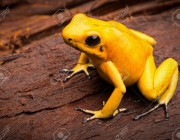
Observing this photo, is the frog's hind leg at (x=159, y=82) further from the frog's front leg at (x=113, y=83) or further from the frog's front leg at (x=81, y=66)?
the frog's front leg at (x=81, y=66)

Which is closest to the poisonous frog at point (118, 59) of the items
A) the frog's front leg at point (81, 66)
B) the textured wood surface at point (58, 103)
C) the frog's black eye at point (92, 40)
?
the frog's black eye at point (92, 40)

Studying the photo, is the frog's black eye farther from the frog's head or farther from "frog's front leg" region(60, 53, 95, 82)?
"frog's front leg" region(60, 53, 95, 82)

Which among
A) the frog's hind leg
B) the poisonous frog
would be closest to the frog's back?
the poisonous frog

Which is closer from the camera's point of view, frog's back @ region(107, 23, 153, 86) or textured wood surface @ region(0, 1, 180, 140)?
frog's back @ region(107, 23, 153, 86)

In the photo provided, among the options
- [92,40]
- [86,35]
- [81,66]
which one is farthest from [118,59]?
[81,66]

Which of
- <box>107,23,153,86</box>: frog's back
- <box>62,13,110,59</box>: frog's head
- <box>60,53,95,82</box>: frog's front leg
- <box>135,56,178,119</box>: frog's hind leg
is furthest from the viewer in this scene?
<box>60,53,95,82</box>: frog's front leg

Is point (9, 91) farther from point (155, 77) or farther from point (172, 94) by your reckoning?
point (172, 94)

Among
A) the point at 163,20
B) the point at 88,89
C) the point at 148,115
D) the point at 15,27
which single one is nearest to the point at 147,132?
the point at 148,115

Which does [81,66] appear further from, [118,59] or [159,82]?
[159,82]

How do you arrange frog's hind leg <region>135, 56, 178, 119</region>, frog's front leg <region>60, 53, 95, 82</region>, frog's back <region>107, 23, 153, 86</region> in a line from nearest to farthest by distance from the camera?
frog's back <region>107, 23, 153, 86</region>
frog's hind leg <region>135, 56, 178, 119</region>
frog's front leg <region>60, 53, 95, 82</region>

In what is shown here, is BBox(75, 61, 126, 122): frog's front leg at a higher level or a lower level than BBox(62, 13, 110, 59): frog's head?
lower
